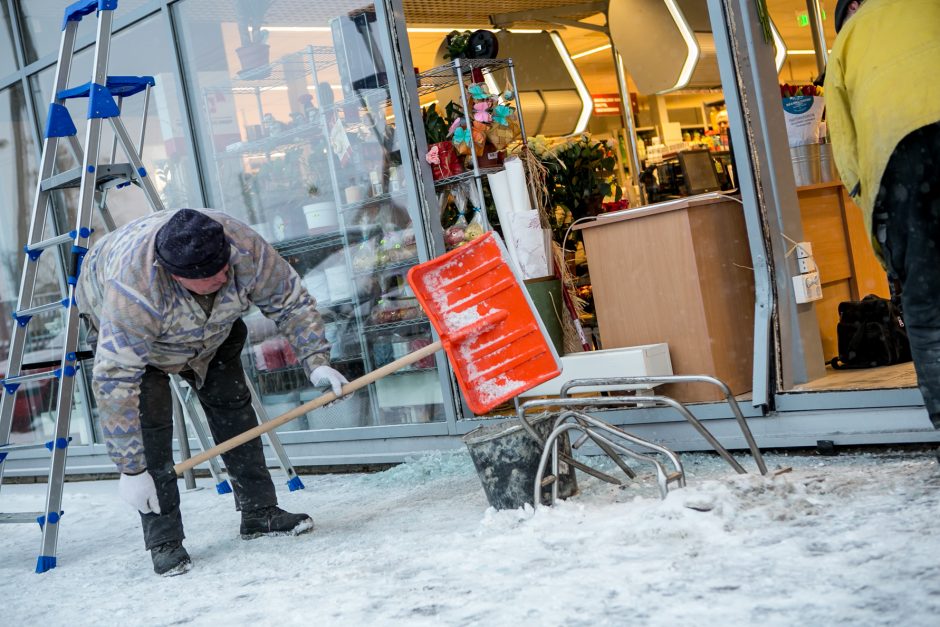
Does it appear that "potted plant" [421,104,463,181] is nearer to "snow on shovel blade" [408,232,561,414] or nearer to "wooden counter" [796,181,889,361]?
"snow on shovel blade" [408,232,561,414]

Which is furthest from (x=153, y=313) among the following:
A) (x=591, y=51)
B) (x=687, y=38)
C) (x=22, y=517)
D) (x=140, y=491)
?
(x=591, y=51)

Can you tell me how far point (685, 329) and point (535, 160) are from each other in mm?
1230

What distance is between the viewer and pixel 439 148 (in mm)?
4969

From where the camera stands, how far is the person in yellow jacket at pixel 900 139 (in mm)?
2861

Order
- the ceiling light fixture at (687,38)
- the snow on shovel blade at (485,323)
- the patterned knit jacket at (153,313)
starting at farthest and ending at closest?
1. the ceiling light fixture at (687,38)
2. the snow on shovel blade at (485,323)
3. the patterned knit jacket at (153,313)

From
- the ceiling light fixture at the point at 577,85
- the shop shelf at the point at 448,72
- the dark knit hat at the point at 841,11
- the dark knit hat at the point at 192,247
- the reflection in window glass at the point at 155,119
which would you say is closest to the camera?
the dark knit hat at the point at 841,11

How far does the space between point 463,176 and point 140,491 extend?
7.15ft

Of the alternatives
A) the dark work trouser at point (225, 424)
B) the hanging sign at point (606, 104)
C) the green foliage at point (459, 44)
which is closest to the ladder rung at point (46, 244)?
the dark work trouser at point (225, 424)

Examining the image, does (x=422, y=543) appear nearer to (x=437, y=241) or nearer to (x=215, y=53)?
(x=437, y=241)

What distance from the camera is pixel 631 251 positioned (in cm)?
451

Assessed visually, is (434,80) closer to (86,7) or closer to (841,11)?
(86,7)

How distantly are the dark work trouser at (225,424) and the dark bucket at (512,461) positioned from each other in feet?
3.33

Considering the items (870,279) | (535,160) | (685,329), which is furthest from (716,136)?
(685,329)

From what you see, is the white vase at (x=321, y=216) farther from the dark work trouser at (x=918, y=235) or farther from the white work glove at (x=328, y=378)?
the dark work trouser at (x=918, y=235)
